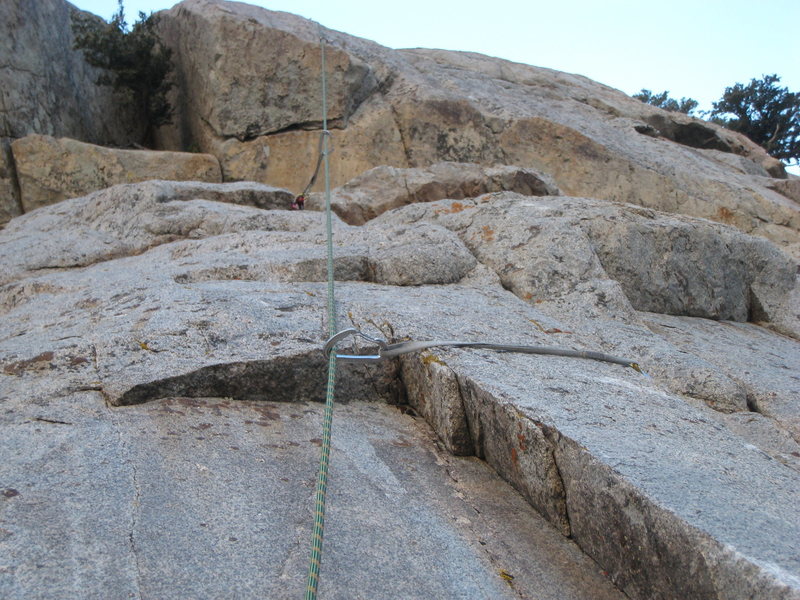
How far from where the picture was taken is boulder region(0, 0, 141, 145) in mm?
10320

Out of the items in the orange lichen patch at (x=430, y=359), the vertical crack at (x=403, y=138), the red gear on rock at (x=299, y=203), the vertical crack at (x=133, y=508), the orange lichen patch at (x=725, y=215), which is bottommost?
the vertical crack at (x=133, y=508)

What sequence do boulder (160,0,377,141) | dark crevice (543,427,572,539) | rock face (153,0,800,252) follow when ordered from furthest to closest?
boulder (160,0,377,141) < rock face (153,0,800,252) < dark crevice (543,427,572,539)

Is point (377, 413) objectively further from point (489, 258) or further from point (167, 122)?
point (167, 122)

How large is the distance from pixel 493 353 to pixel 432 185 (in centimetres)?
540

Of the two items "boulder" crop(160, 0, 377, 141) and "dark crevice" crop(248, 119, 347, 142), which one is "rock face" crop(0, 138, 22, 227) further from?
"dark crevice" crop(248, 119, 347, 142)

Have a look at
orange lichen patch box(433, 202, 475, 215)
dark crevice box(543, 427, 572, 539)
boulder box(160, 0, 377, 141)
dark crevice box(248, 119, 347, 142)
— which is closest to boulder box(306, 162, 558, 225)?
orange lichen patch box(433, 202, 475, 215)

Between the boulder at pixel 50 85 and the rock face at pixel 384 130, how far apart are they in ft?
6.10

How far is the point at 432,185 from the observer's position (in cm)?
852

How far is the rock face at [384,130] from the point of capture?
1066cm

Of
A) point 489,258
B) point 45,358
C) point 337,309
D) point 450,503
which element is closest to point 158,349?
point 45,358

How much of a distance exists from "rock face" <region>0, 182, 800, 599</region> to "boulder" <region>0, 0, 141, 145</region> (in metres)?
4.62

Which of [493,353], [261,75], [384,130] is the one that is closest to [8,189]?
[261,75]

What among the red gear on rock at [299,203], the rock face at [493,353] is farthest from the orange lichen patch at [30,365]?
the red gear on rock at [299,203]

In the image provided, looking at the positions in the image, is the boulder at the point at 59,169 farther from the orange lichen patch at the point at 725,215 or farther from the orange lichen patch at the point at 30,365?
the orange lichen patch at the point at 725,215
